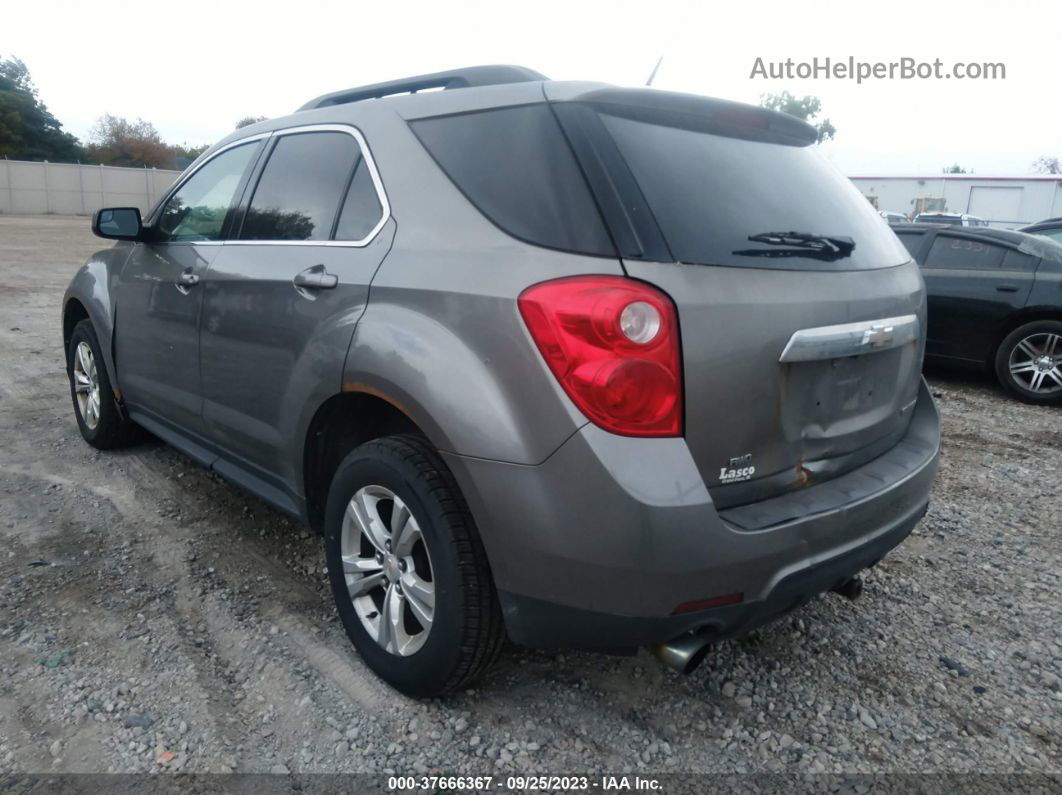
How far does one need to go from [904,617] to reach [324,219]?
255cm

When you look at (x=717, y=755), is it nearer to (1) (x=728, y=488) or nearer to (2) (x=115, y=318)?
(1) (x=728, y=488)

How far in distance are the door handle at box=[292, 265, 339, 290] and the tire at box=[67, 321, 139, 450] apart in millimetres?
2194

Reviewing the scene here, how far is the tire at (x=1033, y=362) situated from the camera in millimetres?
6457

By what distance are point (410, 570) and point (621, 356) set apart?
93 centimetres

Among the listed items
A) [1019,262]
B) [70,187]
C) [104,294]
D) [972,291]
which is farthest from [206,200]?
[70,187]

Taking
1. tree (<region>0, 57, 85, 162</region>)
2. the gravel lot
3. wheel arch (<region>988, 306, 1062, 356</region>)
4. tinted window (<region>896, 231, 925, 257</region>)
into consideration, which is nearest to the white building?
tinted window (<region>896, 231, 925, 257</region>)

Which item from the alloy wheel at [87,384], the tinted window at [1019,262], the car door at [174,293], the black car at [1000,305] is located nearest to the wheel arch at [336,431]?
the car door at [174,293]

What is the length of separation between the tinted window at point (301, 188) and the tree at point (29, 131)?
6195cm

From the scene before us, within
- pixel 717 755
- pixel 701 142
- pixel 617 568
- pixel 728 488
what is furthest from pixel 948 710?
pixel 701 142

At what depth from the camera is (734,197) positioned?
2.20 metres

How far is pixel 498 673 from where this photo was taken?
103 inches

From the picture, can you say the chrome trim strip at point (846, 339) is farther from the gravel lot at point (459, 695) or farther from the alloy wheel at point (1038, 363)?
the alloy wheel at point (1038, 363)

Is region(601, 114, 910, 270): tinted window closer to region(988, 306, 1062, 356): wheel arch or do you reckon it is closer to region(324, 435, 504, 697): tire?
region(324, 435, 504, 697): tire

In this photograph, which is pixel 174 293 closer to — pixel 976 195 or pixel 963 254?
pixel 963 254
